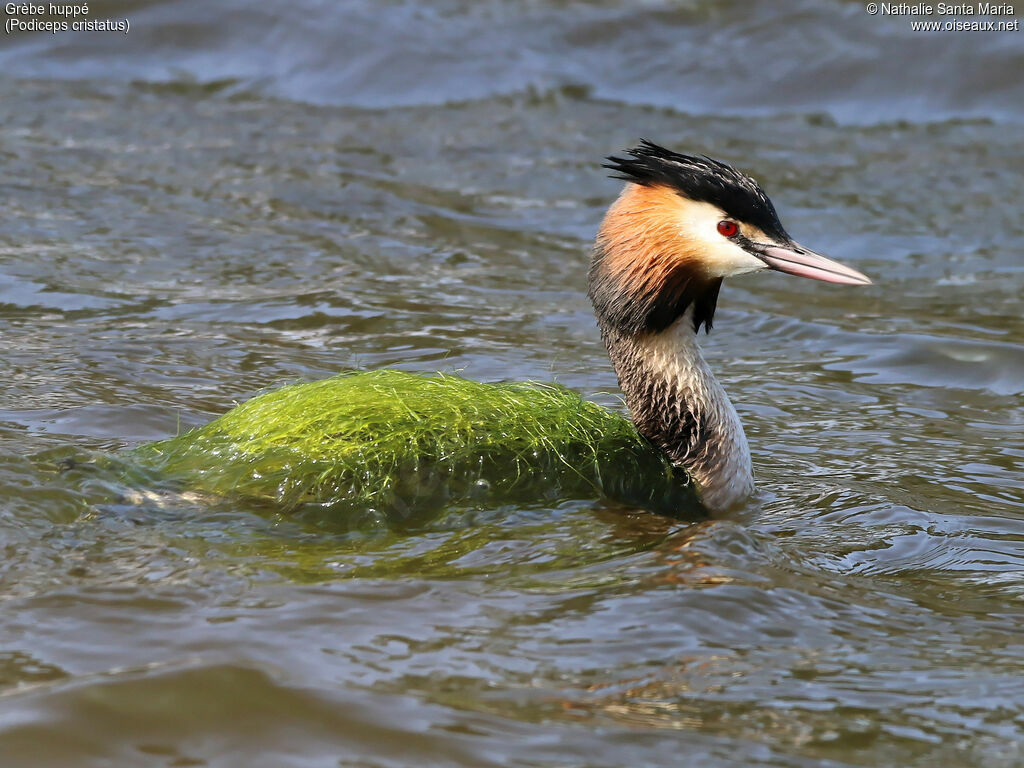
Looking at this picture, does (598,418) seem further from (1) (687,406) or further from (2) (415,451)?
(2) (415,451)

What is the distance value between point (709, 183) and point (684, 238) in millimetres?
239

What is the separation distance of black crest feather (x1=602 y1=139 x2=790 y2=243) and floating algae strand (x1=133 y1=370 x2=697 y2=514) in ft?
3.41

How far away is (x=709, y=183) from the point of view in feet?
18.6

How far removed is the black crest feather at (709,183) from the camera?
5672 millimetres

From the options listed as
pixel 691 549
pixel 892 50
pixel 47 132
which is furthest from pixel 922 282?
pixel 47 132

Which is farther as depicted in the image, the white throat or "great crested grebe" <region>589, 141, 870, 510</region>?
the white throat

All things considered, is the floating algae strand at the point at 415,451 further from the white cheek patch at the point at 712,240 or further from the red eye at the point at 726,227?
the red eye at the point at 726,227

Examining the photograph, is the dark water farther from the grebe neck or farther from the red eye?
the red eye

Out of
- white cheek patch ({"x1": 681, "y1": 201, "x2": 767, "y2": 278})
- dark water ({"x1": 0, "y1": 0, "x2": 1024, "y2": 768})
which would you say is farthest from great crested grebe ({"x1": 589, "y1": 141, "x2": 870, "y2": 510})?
dark water ({"x1": 0, "y1": 0, "x2": 1024, "y2": 768})

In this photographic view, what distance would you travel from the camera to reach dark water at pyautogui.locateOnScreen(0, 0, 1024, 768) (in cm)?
423

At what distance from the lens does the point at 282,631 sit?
4.60m

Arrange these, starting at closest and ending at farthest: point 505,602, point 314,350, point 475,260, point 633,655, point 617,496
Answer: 1. point 633,655
2. point 505,602
3. point 617,496
4. point 314,350
5. point 475,260

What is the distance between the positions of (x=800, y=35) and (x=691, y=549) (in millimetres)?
10132

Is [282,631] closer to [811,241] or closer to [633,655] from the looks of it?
[633,655]
